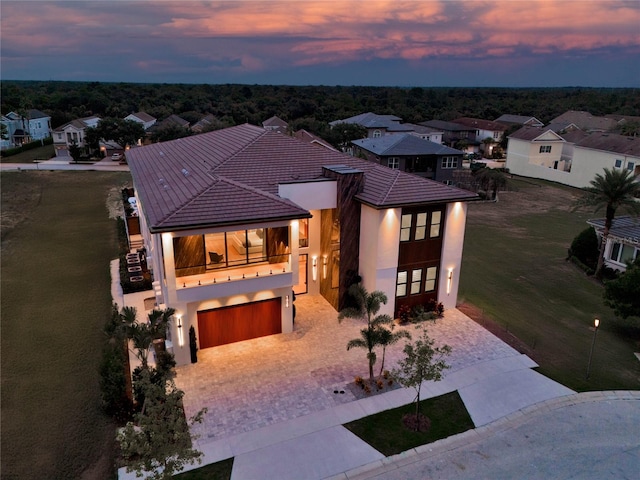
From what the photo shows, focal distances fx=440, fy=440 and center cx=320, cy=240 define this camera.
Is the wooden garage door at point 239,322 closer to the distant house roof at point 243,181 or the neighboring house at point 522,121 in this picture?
the distant house roof at point 243,181

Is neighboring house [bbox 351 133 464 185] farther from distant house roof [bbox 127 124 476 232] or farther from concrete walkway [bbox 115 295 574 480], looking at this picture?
concrete walkway [bbox 115 295 574 480]

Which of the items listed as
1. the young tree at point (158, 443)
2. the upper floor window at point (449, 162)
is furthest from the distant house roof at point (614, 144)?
the young tree at point (158, 443)

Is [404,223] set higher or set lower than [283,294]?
higher

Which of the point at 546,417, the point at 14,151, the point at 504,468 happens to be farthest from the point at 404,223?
the point at 14,151

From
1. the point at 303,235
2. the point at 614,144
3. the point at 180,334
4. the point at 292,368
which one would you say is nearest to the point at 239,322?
the point at 180,334

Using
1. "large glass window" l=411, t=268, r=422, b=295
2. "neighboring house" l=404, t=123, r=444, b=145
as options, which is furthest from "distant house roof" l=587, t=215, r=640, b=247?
"neighboring house" l=404, t=123, r=444, b=145

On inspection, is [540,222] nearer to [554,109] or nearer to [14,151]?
[14,151]
